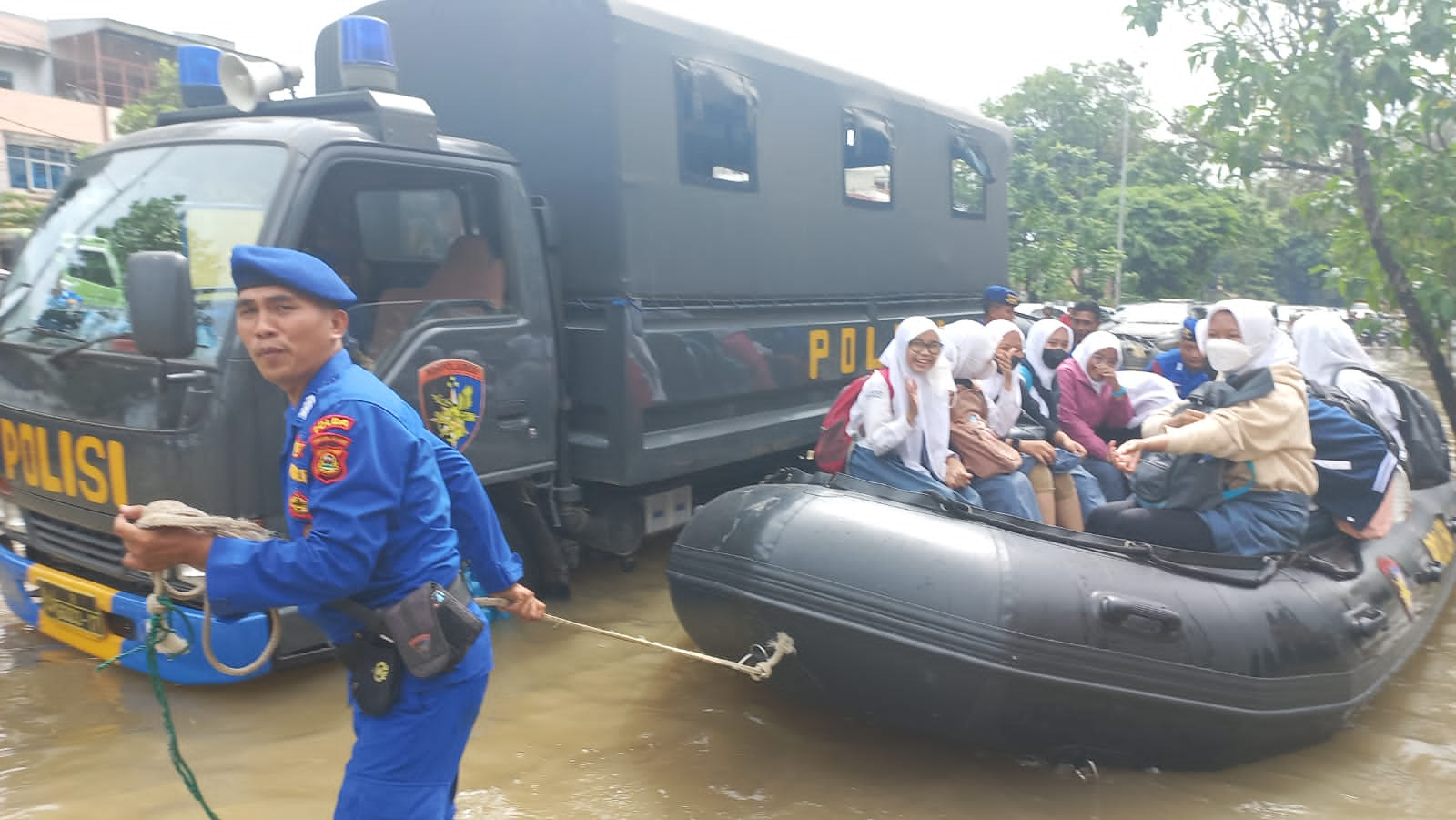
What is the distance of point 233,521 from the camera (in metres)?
2.04

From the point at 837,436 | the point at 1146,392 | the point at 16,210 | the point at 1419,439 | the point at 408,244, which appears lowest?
the point at 1419,439

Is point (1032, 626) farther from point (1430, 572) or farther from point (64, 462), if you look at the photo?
point (64, 462)

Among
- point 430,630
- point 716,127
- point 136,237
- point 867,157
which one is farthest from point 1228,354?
point 136,237

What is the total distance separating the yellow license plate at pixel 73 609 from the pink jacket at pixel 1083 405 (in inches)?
163

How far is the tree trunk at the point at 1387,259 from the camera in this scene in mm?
8242

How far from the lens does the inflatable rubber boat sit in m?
3.29

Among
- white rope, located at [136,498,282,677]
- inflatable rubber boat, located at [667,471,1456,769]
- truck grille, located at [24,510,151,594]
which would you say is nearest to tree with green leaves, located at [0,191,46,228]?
truck grille, located at [24,510,151,594]

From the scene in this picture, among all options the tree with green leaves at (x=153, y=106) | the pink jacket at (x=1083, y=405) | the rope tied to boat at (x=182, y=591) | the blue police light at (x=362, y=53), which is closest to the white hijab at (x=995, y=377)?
the pink jacket at (x=1083, y=405)

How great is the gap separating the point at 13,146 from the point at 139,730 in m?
22.6

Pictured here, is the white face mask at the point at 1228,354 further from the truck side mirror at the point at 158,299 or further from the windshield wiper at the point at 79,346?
the windshield wiper at the point at 79,346

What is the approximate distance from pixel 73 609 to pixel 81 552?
0.73 ft

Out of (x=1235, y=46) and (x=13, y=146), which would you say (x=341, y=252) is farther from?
(x=13, y=146)

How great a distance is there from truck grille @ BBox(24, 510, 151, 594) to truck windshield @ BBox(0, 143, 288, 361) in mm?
655

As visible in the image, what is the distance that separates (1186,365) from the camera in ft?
19.6
